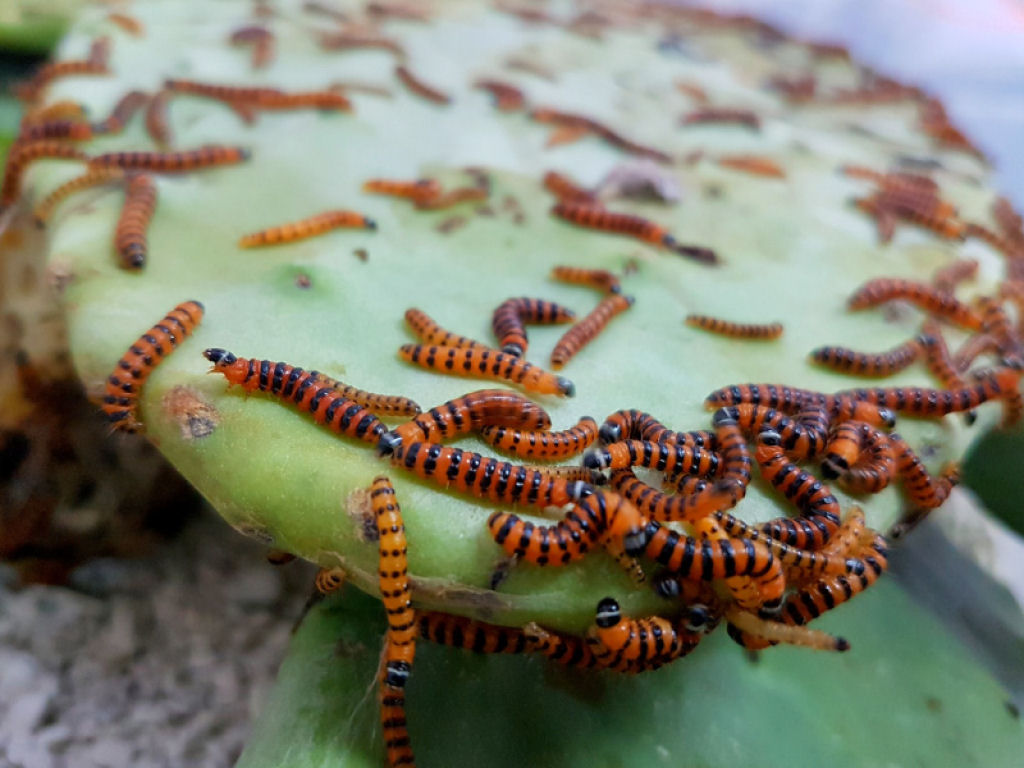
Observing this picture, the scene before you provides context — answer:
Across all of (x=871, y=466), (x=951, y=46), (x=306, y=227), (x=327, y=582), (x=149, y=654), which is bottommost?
(x=149, y=654)

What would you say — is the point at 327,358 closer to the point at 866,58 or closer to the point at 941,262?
the point at 941,262

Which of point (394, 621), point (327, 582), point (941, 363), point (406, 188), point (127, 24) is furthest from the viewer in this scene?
point (127, 24)

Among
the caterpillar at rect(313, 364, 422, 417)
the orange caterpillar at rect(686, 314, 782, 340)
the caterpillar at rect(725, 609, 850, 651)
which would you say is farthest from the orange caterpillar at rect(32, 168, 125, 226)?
the caterpillar at rect(725, 609, 850, 651)

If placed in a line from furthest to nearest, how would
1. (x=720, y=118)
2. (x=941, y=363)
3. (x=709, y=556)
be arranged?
1. (x=720, y=118)
2. (x=941, y=363)
3. (x=709, y=556)

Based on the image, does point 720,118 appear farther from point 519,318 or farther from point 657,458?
point 657,458

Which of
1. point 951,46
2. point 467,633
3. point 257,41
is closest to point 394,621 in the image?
point 467,633

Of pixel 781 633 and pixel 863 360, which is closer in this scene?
pixel 781 633
